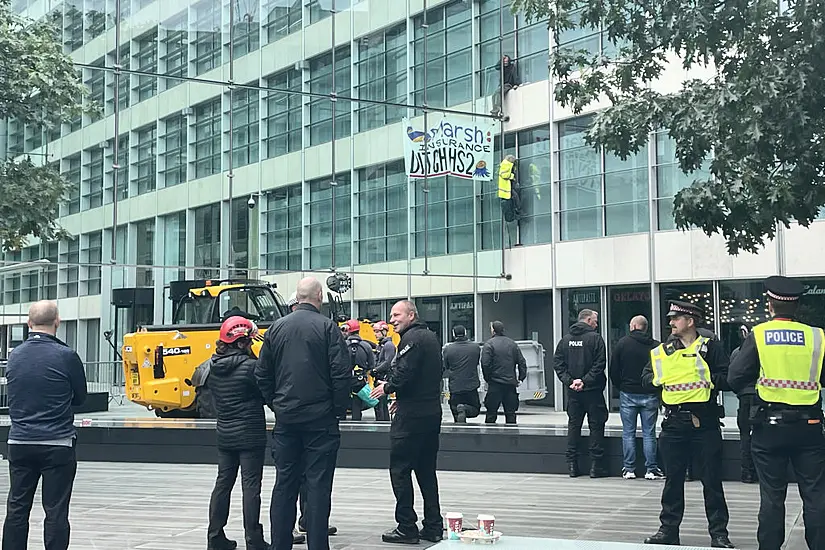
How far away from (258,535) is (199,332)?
34.4ft

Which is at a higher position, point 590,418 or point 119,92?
point 119,92

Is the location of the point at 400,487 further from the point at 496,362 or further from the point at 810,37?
the point at 496,362

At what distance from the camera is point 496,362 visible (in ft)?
54.2

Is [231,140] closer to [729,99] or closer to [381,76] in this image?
[381,76]

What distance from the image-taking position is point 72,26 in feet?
73.0

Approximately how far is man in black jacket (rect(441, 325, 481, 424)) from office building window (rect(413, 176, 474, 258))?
878cm

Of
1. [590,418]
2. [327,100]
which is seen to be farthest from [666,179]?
[590,418]

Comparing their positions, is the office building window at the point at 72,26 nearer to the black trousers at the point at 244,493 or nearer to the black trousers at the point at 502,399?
the black trousers at the point at 502,399

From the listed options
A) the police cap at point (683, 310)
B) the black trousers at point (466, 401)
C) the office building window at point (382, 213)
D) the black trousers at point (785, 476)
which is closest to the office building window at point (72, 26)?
the office building window at point (382, 213)

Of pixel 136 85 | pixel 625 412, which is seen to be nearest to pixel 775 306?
pixel 625 412

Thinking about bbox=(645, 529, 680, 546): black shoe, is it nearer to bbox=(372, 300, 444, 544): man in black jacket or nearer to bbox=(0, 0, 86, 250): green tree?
bbox=(372, 300, 444, 544): man in black jacket

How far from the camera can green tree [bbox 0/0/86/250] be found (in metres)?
15.7

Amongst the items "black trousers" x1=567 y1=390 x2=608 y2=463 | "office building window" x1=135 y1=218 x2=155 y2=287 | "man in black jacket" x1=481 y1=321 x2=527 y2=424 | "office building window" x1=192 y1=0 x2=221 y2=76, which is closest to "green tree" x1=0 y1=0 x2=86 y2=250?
"office building window" x1=135 y1=218 x2=155 y2=287

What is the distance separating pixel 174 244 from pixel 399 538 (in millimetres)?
14949
